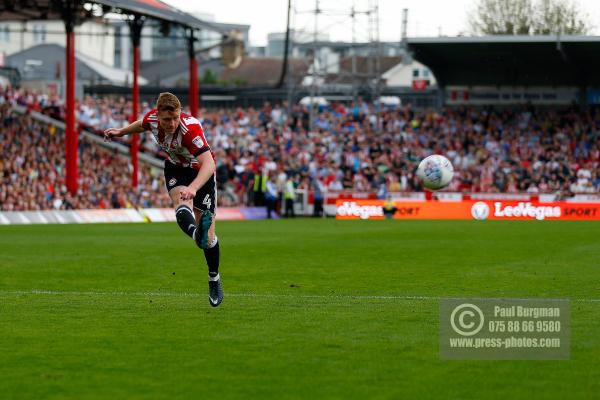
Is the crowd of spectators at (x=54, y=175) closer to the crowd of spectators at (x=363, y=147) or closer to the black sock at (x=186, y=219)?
the crowd of spectators at (x=363, y=147)

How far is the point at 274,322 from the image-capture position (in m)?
11.3

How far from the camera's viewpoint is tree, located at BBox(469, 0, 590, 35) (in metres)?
77.1

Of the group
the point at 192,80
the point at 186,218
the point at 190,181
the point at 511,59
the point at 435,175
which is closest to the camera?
the point at 186,218

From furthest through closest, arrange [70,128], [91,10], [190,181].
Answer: [91,10] < [70,128] < [190,181]

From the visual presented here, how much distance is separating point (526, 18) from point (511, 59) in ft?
85.0

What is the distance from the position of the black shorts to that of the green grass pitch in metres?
1.14

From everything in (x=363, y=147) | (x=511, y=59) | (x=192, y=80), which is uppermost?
(x=511, y=59)

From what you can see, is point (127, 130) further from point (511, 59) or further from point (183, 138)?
point (511, 59)

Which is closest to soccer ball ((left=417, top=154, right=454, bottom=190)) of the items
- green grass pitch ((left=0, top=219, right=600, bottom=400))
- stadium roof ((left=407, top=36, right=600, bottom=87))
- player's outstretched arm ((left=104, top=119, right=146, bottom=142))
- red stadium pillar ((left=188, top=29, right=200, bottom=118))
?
green grass pitch ((left=0, top=219, right=600, bottom=400))

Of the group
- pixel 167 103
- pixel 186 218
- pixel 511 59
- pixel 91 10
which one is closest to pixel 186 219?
pixel 186 218

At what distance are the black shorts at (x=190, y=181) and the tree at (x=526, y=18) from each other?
6662 centimetres

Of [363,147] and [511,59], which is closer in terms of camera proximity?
[363,147]

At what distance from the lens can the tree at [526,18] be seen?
77125mm

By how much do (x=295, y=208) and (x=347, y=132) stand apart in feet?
22.8
